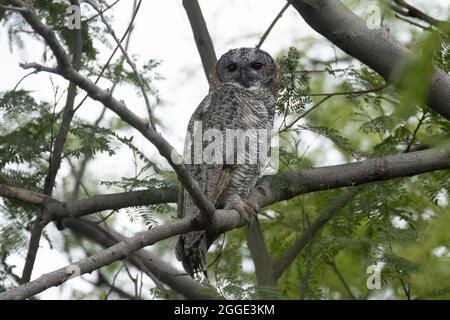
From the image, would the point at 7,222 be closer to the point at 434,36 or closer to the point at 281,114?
the point at 281,114

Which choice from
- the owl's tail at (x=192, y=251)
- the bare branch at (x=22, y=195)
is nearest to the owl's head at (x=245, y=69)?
the owl's tail at (x=192, y=251)

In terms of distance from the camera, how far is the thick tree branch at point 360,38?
3260 mm

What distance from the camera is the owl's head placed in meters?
4.55

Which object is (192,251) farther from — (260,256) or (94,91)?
(94,91)

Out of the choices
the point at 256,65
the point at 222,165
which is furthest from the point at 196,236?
the point at 256,65

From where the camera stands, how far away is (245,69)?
15.0 feet

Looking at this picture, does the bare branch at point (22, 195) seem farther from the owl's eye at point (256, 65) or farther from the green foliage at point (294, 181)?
the owl's eye at point (256, 65)

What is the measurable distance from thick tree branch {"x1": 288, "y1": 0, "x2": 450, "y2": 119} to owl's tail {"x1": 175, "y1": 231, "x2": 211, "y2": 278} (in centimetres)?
130

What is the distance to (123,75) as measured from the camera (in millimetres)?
4082

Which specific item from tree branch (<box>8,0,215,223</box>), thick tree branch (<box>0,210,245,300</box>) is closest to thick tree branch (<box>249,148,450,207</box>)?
thick tree branch (<box>0,210,245,300</box>)
